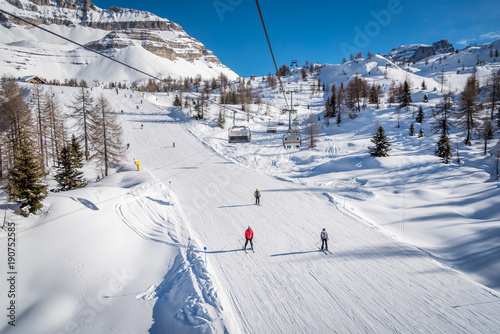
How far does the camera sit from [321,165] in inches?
1081

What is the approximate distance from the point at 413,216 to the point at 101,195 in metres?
19.1

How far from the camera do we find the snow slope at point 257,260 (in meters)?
6.85

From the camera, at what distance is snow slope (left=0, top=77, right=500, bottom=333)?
270 inches

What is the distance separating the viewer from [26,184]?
10.6m

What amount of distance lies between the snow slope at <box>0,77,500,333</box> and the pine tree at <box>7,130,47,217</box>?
0.77 meters

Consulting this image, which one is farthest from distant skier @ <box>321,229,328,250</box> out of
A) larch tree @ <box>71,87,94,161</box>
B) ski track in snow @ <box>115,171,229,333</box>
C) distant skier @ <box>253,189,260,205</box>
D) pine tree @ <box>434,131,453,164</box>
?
larch tree @ <box>71,87,94,161</box>

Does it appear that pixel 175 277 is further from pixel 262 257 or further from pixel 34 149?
pixel 34 149

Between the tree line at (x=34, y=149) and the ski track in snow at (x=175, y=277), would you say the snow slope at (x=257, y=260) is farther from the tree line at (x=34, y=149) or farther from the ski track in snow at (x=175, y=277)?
the tree line at (x=34, y=149)

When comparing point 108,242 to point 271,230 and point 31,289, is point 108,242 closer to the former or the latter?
point 31,289

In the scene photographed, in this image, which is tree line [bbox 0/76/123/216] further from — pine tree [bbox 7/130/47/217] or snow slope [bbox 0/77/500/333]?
snow slope [bbox 0/77/500/333]

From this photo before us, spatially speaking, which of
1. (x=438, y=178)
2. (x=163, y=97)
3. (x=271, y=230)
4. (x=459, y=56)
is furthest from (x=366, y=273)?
(x=459, y=56)

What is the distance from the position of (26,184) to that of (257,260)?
11.6 m

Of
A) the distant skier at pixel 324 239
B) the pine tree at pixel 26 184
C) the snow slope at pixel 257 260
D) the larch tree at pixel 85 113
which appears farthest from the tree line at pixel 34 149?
the distant skier at pixel 324 239

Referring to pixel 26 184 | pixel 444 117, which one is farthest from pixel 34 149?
pixel 444 117
